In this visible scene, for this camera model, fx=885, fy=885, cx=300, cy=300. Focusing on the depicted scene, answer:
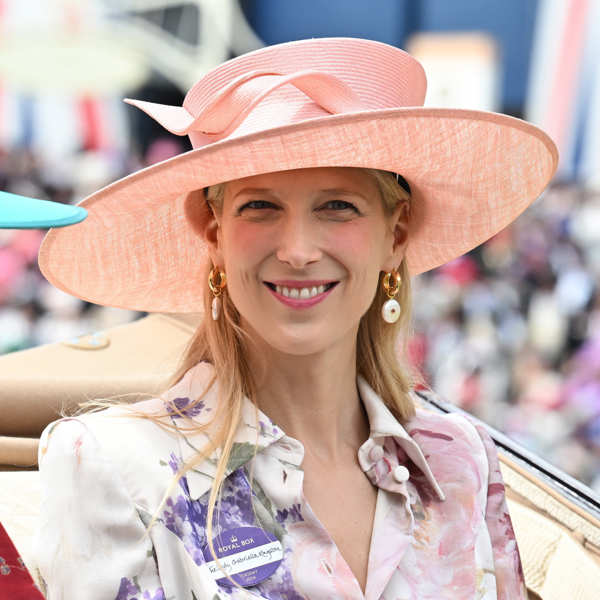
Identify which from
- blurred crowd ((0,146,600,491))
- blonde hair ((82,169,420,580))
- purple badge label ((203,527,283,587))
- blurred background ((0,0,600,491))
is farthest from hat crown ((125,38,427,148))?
blurred crowd ((0,146,600,491))

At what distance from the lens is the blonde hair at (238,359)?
4.14 feet

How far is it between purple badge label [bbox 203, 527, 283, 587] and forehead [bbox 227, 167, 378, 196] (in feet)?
1.56

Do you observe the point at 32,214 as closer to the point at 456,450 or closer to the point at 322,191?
the point at 322,191

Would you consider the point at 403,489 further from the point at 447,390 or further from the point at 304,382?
the point at 447,390

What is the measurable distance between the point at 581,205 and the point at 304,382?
15.2 ft

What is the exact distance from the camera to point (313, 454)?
1.40 meters

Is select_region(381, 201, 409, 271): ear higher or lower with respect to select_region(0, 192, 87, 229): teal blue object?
lower

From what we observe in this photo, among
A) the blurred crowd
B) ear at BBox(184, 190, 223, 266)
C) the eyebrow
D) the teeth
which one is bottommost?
the blurred crowd

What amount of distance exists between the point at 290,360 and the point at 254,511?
241mm

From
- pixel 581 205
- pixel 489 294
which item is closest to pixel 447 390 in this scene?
pixel 489 294

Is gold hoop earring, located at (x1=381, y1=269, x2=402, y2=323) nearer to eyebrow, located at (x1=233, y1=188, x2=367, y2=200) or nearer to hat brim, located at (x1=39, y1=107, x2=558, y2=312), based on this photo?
hat brim, located at (x1=39, y1=107, x2=558, y2=312)

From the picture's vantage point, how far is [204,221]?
4.63ft

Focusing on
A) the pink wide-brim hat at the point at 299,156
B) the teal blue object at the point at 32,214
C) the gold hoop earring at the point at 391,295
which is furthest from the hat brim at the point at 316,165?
the teal blue object at the point at 32,214

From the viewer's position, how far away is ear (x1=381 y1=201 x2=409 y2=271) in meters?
1.42
